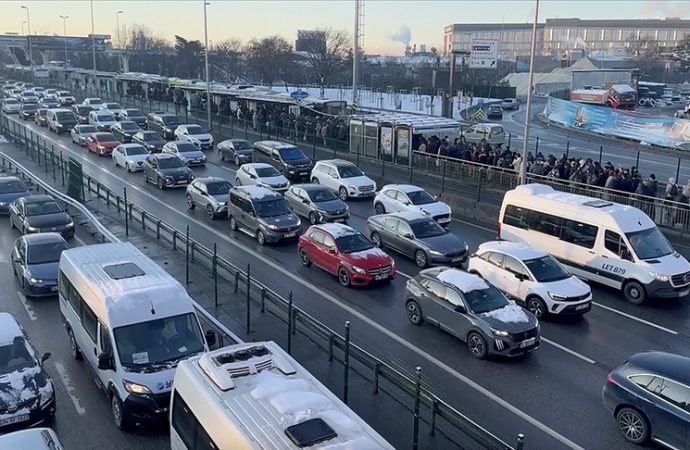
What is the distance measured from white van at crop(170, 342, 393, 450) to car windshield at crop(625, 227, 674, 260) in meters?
11.6

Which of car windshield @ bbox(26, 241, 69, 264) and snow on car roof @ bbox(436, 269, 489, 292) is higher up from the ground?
snow on car roof @ bbox(436, 269, 489, 292)

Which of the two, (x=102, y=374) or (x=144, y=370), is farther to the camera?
(x=102, y=374)

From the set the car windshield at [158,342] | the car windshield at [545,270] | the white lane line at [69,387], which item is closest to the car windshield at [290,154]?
the car windshield at [545,270]

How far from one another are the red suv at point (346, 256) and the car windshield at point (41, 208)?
30.3 ft

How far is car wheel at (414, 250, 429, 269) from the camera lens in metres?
19.2

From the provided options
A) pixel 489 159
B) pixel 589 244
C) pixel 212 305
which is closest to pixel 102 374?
pixel 212 305

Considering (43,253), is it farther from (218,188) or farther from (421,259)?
(421,259)

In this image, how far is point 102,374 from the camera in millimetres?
11484

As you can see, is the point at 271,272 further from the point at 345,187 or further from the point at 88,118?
the point at 88,118

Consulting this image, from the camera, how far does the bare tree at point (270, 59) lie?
8762 cm

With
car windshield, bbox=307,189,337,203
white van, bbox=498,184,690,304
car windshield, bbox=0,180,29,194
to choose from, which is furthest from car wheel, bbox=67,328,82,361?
car windshield, bbox=0,180,29,194

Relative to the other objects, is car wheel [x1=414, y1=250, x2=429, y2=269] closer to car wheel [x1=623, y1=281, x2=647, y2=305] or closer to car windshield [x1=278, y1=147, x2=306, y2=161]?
car wheel [x1=623, y1=281, x2=647, y2=305]

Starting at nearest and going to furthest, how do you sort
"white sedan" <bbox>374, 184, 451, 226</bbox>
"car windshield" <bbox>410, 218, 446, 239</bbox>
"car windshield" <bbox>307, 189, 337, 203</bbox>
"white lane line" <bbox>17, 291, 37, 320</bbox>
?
"white lane line" <bbox>17, 291, 37, 320</bbox>, "car windshield" <bbox>410, 218, 446, 239</bbox>, "white sedan" <bbox>374, 184, 451, 226</bbox>, "car windshield" <bbox>307, 189, 337, 203</bbox>

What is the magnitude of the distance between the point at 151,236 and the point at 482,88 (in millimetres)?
62742
